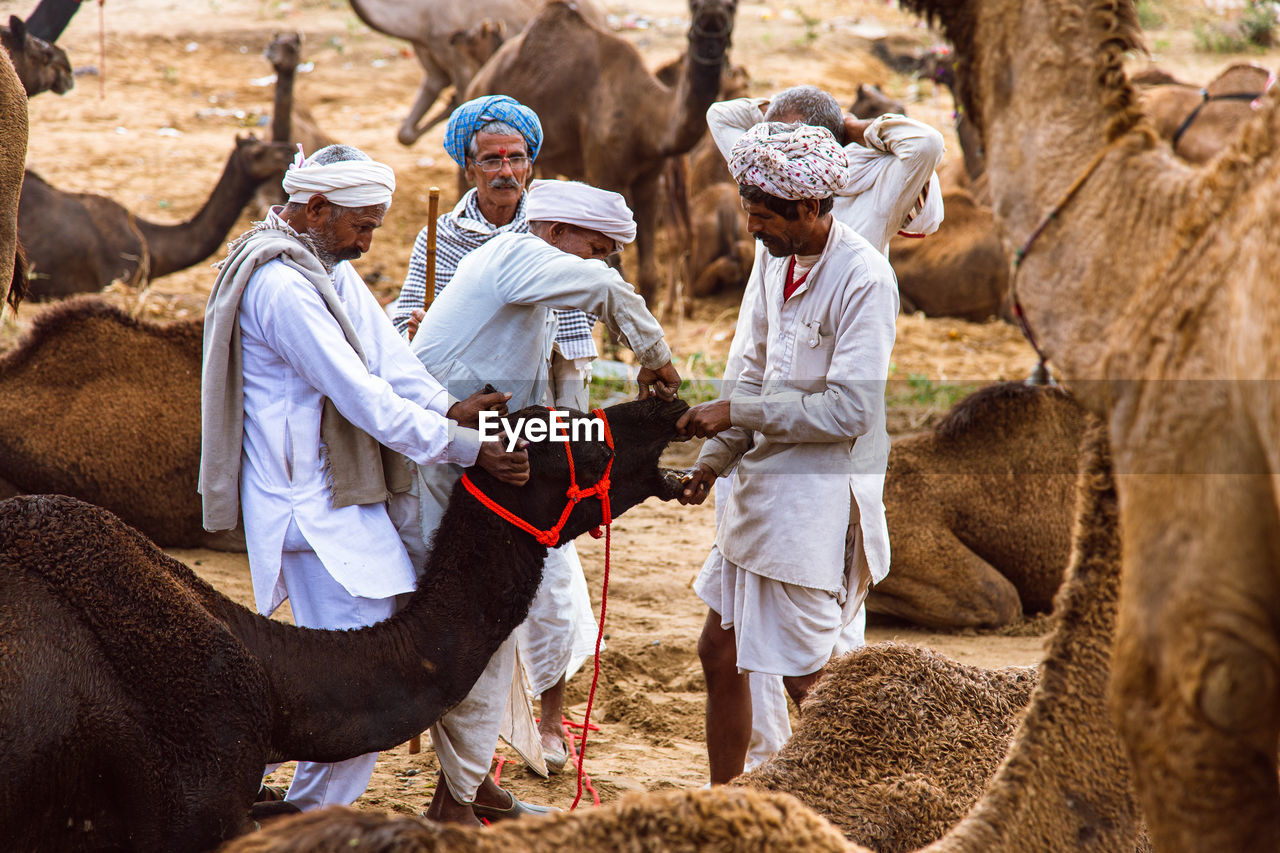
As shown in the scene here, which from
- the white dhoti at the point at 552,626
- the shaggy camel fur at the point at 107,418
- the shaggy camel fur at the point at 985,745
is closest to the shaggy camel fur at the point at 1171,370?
the shaggy camel fur at the point at 985,745

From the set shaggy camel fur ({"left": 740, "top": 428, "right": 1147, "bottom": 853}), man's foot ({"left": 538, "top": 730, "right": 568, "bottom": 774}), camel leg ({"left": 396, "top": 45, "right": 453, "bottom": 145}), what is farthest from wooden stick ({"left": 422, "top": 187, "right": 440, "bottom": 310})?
camel leg ({"left": 396, "top": 45, "right": 453, "bottom": 145})

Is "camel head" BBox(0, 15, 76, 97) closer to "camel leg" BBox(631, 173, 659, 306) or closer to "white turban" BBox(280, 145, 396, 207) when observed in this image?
"camel leg" BBox(631, 173, 659, 306)

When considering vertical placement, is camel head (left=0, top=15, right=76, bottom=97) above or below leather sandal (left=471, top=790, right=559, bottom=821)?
above

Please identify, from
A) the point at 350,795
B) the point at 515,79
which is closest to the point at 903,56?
the point at 515,79

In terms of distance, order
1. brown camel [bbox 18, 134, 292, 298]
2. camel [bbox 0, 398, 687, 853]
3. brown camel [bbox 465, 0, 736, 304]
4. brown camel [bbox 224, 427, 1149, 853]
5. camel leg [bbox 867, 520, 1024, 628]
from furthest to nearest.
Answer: brown camel [bbox 465, 0, 736, 304]
brown camel [bbox 18, 134, 292, 298]
camel leg [bbox 867, 520, 1024, 628]
camel [bbox 0, 398, 687, 853]
brown camel [bbox 224, 427, 1149, 853]

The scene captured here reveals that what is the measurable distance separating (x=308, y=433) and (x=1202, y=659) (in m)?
2.75

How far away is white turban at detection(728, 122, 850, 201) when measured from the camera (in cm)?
390

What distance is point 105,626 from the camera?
3.23 metres

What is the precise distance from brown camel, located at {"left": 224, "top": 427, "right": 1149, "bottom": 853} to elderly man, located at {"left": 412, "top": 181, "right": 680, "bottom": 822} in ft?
3.99

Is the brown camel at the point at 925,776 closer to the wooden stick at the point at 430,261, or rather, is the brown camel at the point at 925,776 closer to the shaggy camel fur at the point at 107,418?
the wooden stick at the point at 430,261

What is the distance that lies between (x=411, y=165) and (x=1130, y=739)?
1517 centimetres

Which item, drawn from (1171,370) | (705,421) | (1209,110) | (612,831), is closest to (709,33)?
(1209,110)

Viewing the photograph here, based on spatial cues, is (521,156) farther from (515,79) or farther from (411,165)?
(411,165)

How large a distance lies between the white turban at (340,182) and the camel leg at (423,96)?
1295 centimetres
